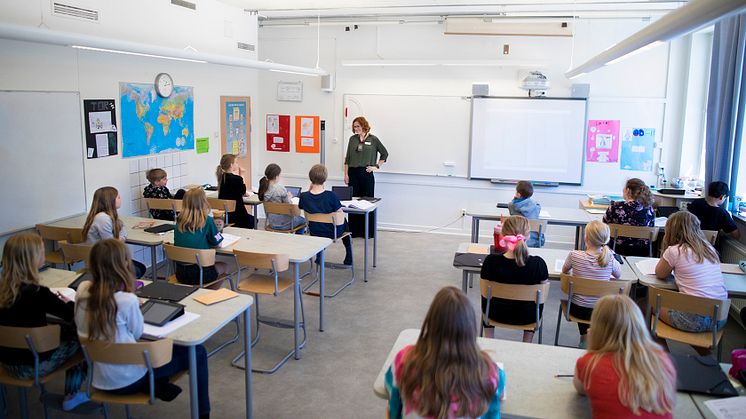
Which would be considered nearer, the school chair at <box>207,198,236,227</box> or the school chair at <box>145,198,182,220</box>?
the school chair at <box>145,198,182,220</box>

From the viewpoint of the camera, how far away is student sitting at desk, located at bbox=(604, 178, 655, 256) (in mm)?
6031

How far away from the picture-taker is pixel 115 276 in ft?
10.3

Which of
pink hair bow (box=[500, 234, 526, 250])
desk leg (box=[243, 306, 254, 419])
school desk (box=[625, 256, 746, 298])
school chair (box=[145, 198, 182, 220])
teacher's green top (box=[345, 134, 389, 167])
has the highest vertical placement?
teacher's green top (box=[345, 134, 389, 167])

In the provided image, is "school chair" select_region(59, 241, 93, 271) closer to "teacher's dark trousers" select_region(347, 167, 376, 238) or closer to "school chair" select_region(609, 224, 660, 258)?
"teacher's dark trousers" select_region(347, 167, 376, 238)

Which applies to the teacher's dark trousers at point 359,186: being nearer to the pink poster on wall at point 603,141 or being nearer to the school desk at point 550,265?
the pink poster on wall at point 603,141

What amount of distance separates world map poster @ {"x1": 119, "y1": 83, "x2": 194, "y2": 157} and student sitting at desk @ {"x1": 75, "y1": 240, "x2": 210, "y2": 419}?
150 inches

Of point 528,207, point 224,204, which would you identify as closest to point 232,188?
point 224,204

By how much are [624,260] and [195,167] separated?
5423 millimetres

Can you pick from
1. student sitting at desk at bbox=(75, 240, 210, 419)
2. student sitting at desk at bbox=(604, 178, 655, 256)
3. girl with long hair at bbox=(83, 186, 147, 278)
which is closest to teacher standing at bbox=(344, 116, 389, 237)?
student sitting at desk at bbox=(604, 178, 655, 256)

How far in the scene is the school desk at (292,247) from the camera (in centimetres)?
488

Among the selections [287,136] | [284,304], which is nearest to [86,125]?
[284,304]

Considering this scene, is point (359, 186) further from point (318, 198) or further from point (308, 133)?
point (318, 198)

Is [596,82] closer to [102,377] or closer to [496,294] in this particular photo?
[496,294]

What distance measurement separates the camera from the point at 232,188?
7016mm
